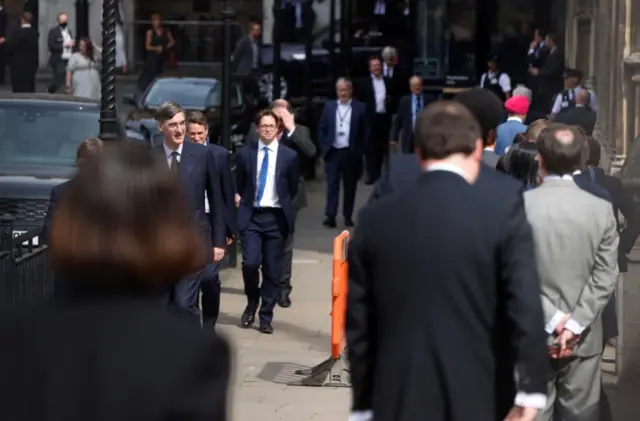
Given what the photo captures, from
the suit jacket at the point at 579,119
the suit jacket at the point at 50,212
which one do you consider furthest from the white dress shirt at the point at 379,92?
the suit jacket at the point at 50,212

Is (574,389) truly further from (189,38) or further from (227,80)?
(189,38)

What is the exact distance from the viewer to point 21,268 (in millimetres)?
8078

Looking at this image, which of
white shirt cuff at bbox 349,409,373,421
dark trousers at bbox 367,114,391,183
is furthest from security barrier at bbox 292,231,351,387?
dark trousers at bbox 367,114,391,183

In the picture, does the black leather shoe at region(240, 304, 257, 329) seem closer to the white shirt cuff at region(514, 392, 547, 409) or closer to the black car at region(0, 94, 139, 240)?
the black car at region(0, 94, 139, 240)

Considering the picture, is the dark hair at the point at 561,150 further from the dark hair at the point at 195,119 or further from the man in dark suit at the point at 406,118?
the man in dark suit at the point at 406,118

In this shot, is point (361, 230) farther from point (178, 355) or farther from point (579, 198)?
point (178, 355)

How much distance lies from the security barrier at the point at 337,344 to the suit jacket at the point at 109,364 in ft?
20.8

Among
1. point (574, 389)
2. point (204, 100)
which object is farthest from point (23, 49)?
point (574, 389)

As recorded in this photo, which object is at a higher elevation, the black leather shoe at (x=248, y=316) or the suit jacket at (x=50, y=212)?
the suit jacket at (x=50, y=212)

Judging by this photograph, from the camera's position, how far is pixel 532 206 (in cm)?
607

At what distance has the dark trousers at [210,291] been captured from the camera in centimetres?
938

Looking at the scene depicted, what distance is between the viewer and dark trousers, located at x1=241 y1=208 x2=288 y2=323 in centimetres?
1121

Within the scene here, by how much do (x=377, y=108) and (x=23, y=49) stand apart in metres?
8.57

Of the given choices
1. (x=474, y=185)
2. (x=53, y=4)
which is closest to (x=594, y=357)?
(x=474, y=185)
